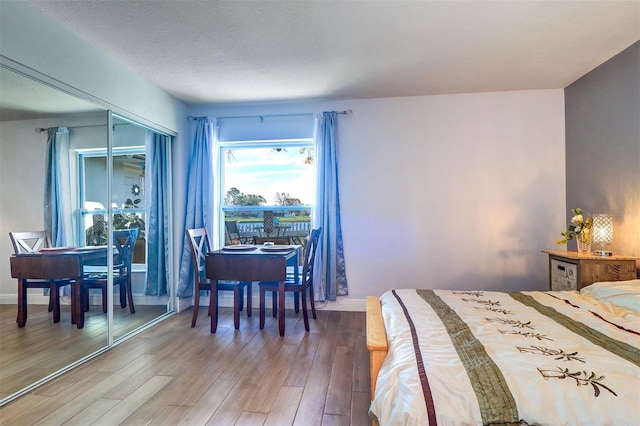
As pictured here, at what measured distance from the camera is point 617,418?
0.85m

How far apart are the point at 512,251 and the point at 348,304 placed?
1831 mm

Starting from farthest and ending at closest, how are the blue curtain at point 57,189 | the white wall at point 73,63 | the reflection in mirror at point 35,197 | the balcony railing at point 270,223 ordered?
the balcony railing at point 270,223 < the blue curtain at point 57,189 < the reflection in mirror at point 35,197 < the white wall at point 73,63

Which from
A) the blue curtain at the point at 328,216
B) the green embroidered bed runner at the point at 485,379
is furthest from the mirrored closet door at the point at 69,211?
the green embroidered bed runner at the point at 485,379

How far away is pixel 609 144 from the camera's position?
101 inches

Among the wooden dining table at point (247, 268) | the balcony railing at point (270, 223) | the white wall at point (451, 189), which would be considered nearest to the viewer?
the wooden dining table at point (247, 268)

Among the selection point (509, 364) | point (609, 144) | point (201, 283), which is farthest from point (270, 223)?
point (609, 144)

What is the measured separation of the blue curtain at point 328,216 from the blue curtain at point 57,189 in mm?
2179

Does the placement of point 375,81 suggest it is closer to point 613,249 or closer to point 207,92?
point 207,92

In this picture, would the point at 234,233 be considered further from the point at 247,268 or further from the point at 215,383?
the point at 215,383

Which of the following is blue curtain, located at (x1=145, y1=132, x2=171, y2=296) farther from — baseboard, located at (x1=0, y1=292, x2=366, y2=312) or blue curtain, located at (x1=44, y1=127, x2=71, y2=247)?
blue curtain, located at (x1=44, y1=127, x2=71, y2=247)

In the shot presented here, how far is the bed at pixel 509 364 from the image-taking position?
2.93 feet

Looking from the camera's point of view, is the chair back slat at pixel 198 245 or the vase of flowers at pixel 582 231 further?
the chair back slat at pixel 198 245

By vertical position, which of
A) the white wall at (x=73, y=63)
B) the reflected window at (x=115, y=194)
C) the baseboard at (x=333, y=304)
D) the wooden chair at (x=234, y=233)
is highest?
the white wall at (x=73, y=63)

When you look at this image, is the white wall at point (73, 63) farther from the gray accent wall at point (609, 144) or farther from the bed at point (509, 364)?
the gray accent wall at point (609, 144)
